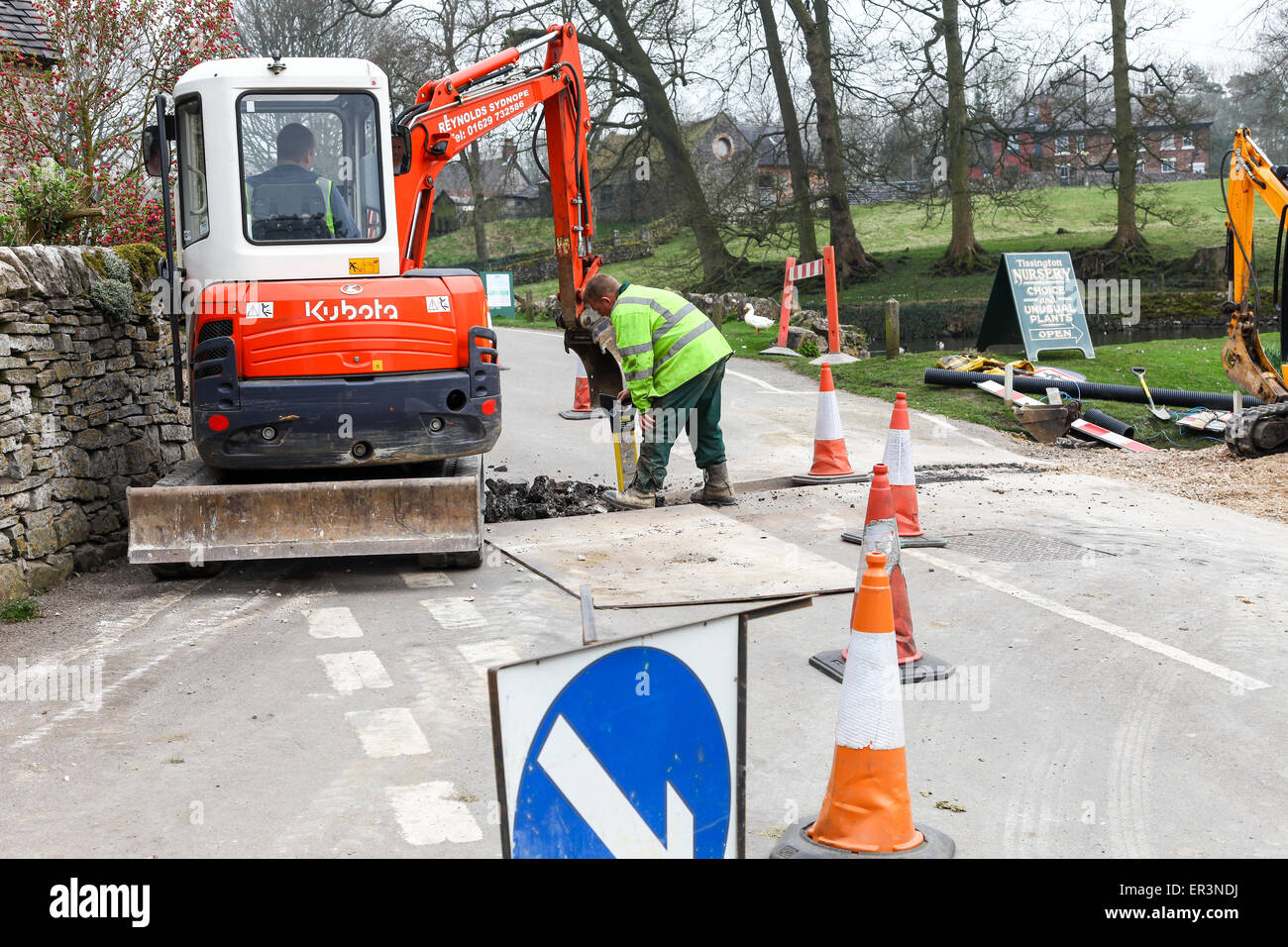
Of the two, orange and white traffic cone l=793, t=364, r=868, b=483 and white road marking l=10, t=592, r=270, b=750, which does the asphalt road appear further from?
orange and white traffic cone l=793, t=364, r=868, b=483

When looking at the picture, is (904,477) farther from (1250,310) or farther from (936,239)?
(936,239)

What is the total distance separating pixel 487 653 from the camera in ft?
19.7

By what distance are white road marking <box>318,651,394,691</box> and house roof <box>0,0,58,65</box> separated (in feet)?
31.4

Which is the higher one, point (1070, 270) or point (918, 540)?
point (1070, 270)

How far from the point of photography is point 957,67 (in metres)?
31.6

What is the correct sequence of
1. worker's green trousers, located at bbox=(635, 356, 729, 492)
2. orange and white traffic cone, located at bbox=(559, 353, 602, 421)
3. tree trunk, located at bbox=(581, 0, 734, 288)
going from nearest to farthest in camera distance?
worker's green trousers, located at bbox=(635, 356, 729, 492), orange and white traffic cone, located at bbox=(559, 353, 602, 421), tree trunk, located at bbox=(581, 0, 734, 288)

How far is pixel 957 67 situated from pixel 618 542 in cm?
2728

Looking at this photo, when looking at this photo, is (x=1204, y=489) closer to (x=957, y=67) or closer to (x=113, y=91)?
(x=113, y=91)

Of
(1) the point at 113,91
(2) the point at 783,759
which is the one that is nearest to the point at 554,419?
(1) the point at 113,91

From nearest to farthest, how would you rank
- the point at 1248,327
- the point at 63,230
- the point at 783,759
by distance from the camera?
the point at 783,759 → the point at 63,230 → the point at 1248,327

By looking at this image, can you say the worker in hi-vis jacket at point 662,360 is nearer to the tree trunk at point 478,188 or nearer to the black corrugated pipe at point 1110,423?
the black corrugated pipe at point 1110,423

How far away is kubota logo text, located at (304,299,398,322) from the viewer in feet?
25.0

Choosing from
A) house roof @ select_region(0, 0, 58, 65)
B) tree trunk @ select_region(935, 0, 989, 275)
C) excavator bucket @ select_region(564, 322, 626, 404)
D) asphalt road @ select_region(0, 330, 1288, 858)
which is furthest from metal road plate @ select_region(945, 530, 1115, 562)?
tree trunk @ select_region(935, 0, 989, 275)
